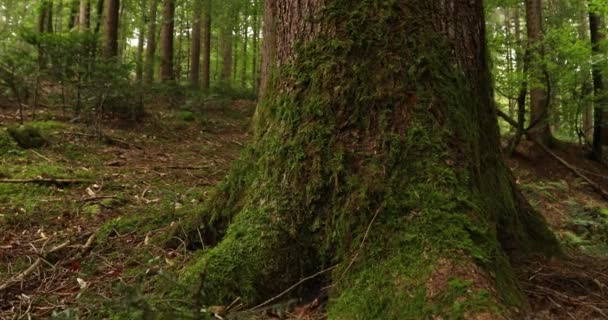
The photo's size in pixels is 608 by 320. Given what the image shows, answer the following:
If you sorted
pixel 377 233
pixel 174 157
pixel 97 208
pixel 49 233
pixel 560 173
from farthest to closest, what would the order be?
pixel 560 173, pixel 174 157, pixel 97 208, pixel 49 233, pixel 377 233

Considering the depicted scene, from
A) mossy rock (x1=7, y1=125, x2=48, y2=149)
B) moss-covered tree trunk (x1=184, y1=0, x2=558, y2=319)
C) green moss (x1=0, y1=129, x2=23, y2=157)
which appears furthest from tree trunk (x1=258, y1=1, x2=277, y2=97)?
green moss (x1=0, y1=129, x2=23, y2=157)

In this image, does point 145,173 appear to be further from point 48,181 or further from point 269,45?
point 269,45

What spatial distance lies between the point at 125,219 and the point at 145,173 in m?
2.33

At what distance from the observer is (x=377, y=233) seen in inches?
99.0

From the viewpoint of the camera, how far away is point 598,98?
9.79 m

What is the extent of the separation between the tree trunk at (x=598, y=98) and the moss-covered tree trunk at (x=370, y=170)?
27.3 feet

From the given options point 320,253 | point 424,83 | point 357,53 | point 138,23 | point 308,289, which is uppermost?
point 138,23

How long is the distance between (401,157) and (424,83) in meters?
0.46

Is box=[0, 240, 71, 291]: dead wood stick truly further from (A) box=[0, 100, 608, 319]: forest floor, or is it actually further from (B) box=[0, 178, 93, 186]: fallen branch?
(B) box=[0, 178, 93, 186]: fallen branch

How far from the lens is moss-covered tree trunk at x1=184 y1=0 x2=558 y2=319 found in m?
2.39

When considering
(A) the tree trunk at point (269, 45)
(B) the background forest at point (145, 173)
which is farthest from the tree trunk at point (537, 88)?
(A) the tree trunk at point (269, 45)

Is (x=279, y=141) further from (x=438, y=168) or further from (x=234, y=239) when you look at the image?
(x=438, y=168)

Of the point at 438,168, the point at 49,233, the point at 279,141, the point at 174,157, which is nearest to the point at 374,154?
the point at 438,168

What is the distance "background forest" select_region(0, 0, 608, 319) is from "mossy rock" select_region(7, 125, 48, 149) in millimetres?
17
